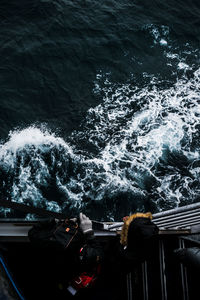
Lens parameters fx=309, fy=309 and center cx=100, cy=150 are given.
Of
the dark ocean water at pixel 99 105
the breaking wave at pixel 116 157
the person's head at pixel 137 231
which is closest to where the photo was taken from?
the person's head at pixel 137 231

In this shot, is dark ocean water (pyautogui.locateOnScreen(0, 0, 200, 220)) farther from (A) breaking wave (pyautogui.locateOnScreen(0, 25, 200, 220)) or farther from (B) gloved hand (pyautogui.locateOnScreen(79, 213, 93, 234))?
(B) gloved hand (pyautogui.locateOnScreen(79, 213, 93, 234))

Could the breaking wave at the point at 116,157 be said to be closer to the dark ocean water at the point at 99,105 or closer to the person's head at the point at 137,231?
the dark ocean water at the point at 99,105

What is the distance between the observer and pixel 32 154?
10305 mm

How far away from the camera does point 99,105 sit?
12086 mm

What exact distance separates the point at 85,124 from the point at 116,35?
6.55 meters

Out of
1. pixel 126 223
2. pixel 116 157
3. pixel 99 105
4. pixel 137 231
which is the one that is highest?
pixel 99 105

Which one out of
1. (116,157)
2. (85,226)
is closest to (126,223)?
(85,226)

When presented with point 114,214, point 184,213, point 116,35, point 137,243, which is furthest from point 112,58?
point 137,243

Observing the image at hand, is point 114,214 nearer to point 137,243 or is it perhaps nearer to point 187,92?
point 137,243

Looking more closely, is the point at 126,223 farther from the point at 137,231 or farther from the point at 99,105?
the point at 99,105

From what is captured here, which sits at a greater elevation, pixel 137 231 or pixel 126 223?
pixel 126 223

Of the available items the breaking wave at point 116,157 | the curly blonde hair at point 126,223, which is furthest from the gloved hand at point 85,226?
the breaking wave at point 116,157

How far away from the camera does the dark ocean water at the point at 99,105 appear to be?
9578 millimetres

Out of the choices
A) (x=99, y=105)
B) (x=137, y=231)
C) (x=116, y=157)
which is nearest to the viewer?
(x=137, y=231)
